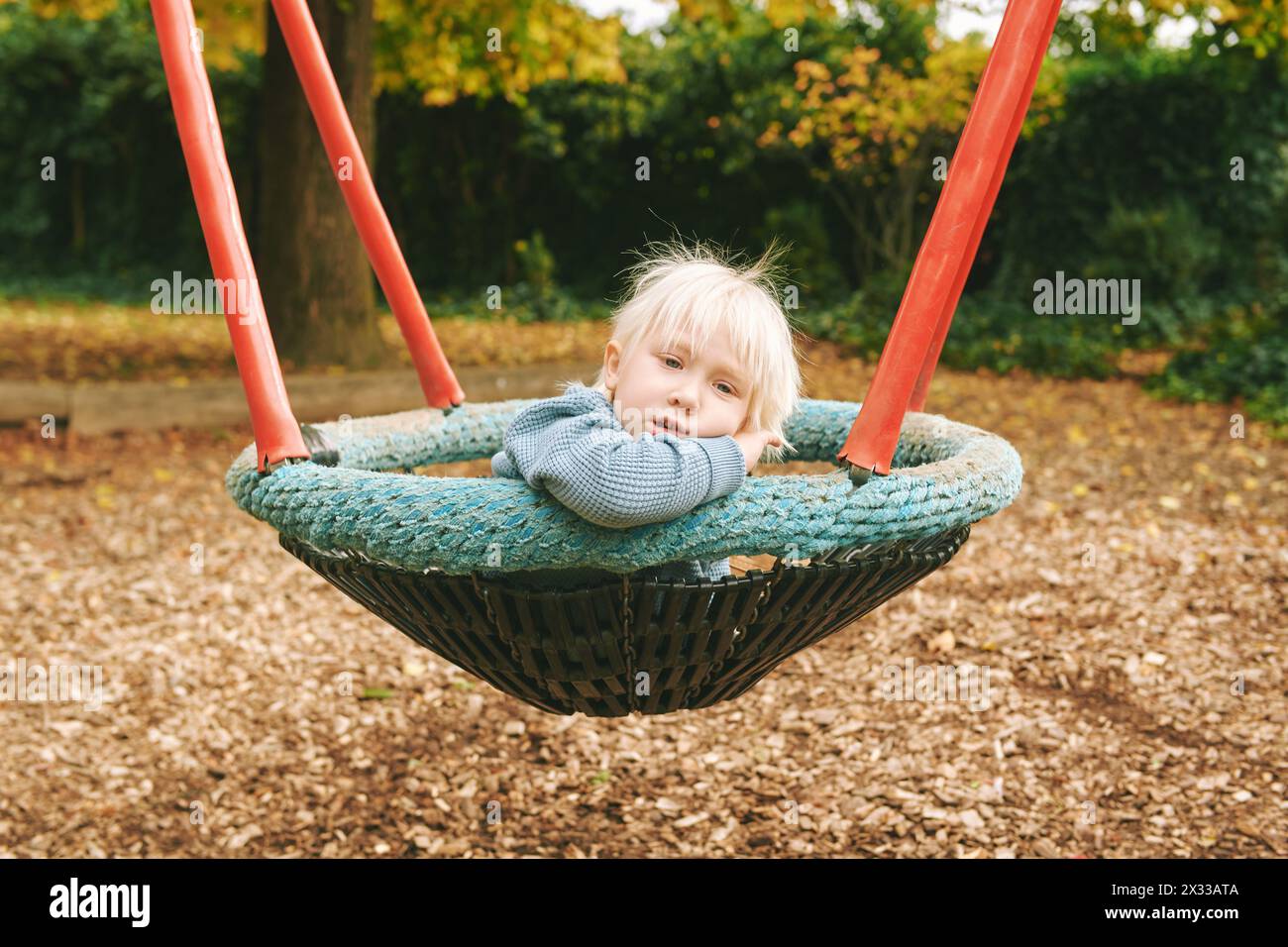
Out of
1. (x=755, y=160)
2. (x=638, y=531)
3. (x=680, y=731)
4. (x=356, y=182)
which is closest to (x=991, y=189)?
(x=638, y=531)

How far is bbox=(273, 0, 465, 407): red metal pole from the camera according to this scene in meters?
2.16

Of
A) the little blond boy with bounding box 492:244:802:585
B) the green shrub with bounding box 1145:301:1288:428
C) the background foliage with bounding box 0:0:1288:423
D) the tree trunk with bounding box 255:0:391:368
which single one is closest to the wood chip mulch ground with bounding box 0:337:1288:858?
the little blond boy with bounding box 492:244:802:585

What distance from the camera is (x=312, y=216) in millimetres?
6852

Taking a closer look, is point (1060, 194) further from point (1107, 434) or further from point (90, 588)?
point (90, 588)

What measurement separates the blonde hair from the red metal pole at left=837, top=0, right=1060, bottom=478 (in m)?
0.21

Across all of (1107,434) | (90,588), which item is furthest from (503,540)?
(1107,434)

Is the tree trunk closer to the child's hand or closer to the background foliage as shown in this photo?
the background foliage

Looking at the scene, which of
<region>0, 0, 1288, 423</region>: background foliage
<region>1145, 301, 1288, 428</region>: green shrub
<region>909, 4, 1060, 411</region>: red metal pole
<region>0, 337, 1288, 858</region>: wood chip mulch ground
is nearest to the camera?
<region>909, 4, 1060, 411</region>: red metal pole

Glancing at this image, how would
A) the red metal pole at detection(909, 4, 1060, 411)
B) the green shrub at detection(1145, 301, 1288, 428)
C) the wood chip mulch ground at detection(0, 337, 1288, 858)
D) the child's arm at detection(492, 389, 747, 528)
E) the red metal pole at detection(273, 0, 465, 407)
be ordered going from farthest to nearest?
the green shrub at detection(1145, 301, 1288, 428) → the wood chip mulch ground at detection(0, 337, 1288, 858) → the red metal pole at detection(273, 0, 465, 407) → the red metal pole at detection(909, 4, 1060, 411) → the child's arm at detection(492, 389, 747, 528)

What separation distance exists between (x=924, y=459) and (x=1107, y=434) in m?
4.93

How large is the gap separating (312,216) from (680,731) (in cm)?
468

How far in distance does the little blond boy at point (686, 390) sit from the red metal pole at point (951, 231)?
0.57 feet

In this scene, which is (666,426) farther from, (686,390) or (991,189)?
(991,189)

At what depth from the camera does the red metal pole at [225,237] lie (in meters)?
1.64
